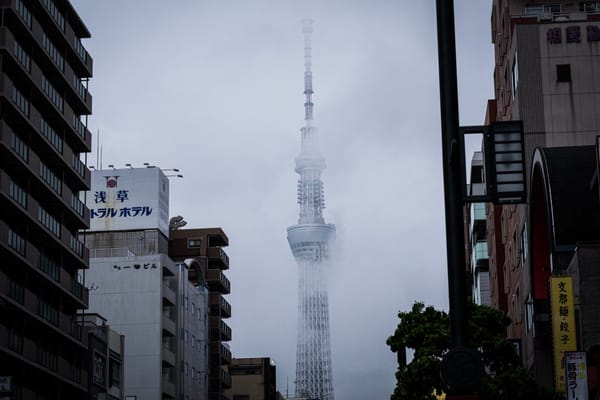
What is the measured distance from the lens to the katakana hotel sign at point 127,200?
356ft

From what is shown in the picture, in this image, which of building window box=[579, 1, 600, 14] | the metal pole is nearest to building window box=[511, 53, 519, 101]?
building window box=[579, 1, 600, 14]

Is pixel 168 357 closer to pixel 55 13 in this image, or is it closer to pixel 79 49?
pixel 79 49

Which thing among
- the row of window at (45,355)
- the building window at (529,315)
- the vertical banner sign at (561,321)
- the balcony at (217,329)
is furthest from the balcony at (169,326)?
the vertical banner sign at (561,321)

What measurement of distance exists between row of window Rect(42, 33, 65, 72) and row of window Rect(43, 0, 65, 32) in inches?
56.3

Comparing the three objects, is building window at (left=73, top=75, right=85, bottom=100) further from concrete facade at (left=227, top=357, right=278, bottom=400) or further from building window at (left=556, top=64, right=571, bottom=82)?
concrete facade at (left=227, top=357, right=278, bottom=400)

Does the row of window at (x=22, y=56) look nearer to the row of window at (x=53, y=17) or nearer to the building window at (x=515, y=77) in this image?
the row of window at (x=53, y=17)

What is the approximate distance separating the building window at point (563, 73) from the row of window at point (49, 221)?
31733mm

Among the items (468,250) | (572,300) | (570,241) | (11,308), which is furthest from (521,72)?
(468,250)

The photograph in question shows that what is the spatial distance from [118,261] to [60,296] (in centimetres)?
2520

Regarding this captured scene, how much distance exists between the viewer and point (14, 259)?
65188 millimetres

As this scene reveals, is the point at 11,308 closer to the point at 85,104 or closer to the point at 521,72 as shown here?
the point at 85,104

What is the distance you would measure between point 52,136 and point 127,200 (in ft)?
119

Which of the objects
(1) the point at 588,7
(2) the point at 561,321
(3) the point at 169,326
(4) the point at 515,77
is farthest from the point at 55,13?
(2) the point at 561,321

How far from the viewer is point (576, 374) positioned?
40.7 metres
